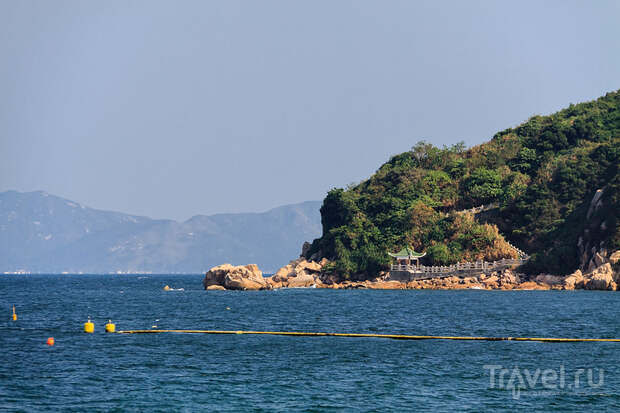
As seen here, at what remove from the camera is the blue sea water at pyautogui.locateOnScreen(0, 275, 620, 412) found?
3291 centimetres

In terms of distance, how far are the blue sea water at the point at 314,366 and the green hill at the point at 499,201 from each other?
51.2 metres

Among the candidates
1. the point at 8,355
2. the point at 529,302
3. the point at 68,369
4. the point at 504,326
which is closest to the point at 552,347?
the point at 504,326

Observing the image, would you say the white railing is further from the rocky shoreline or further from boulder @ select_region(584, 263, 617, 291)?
boulder @ select_region(584, 263, 617, 291)

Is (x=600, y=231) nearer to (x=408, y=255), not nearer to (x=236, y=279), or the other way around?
(x=408, y=255)

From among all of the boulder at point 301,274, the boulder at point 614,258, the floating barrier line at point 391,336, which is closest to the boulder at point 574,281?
the boulder at point 614,258

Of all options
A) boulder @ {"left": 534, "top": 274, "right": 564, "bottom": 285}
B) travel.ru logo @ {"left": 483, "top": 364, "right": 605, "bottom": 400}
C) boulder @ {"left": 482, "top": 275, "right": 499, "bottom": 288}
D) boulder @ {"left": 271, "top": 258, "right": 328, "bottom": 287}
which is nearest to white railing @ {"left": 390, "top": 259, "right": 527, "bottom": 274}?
boulder @ {"left": 482, "top": 275, "right": 499, "bottom": 288}

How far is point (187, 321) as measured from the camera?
67375 mm

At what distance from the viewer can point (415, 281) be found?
12456 cm

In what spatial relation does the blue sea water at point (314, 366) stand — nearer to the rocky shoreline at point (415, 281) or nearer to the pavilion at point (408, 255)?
the rocky shoreline at point (415, 281)

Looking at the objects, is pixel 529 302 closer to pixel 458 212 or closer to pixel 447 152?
pixel 458 212

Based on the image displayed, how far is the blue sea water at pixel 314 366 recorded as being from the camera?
32.9m

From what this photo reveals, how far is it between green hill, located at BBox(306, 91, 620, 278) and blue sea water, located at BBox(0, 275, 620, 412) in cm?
5117

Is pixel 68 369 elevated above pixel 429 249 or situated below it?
below

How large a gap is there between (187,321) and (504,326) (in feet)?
84.6
